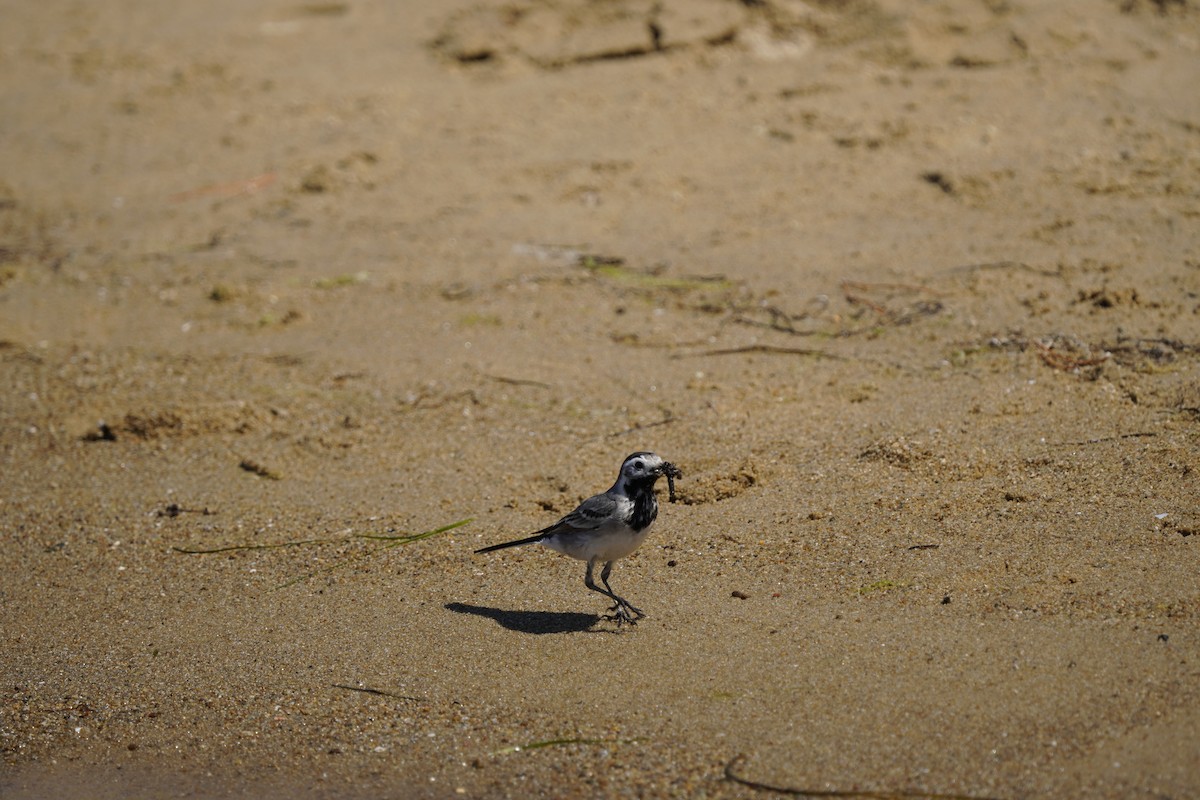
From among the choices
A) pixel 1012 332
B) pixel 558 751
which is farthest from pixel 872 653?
pixel 1012 332

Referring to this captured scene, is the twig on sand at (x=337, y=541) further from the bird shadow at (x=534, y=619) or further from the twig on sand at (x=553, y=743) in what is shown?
the twig on sand at (x=553, y=743)

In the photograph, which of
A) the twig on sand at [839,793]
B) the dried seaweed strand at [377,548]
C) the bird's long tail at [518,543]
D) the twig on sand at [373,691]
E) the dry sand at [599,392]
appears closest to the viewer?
the twig on sand at [839,793]

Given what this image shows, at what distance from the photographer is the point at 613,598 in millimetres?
5539

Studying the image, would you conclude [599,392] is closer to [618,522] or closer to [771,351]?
[771,351]

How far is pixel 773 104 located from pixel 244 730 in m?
6.74

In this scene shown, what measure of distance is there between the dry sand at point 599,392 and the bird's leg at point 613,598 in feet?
0.32

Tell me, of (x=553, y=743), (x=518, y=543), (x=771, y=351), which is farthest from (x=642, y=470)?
(x=771, y=351)

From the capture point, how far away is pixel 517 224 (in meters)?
9.20

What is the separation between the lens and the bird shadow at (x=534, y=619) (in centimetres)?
554

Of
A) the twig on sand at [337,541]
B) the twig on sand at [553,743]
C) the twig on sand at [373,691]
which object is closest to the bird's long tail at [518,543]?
the twig on sand at [337,541]

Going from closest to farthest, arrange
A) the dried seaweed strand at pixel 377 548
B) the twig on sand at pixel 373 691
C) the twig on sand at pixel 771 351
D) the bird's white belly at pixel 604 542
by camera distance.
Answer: the twig on sand at pixel 373 691
the bird's white belly at pixel 604 542
the dried seaweed strand at pixel 377 548
the twig on sand at pixel 771 351

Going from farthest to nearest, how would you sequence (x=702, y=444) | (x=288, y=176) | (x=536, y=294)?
(x=288, y=176) < (x=536, y=294) < (x=702, y=444)

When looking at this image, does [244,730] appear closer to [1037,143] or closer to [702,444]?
[702,444]

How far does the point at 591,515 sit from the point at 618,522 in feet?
0.42
